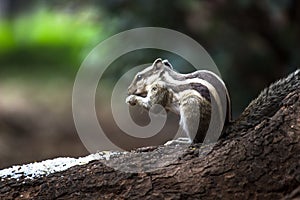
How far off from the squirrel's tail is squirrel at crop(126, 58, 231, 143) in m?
0.05

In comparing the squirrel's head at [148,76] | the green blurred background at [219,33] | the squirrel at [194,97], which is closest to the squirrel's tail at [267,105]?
the squirrel at [194,97]

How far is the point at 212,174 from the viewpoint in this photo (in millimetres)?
2057

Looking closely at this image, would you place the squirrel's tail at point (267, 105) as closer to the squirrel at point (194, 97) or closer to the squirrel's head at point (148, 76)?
the squirrel at point (194, 97)

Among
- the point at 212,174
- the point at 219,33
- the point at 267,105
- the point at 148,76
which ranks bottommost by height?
the point at 212,174

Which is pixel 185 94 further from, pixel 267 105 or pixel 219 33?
pixel 219 33

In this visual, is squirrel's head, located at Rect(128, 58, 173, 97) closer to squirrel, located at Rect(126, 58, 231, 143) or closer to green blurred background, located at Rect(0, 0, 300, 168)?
squirrel, located at Rect(126, 58, 231, 143)

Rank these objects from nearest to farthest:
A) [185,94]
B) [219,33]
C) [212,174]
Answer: [212,174], [185,94], [219,33]

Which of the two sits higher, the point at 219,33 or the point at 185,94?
the point at 219,33

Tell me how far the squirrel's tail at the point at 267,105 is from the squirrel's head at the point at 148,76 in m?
0.30

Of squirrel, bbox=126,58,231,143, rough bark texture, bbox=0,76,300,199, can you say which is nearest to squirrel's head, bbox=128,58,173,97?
squirrel, bbox=126,58,231,143

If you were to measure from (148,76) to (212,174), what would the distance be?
1.56 feet

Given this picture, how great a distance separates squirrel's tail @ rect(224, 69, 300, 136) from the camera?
2.20m

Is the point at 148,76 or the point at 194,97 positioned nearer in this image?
the point at 194,97

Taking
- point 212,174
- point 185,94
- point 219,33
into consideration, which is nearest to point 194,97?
point 185,94
